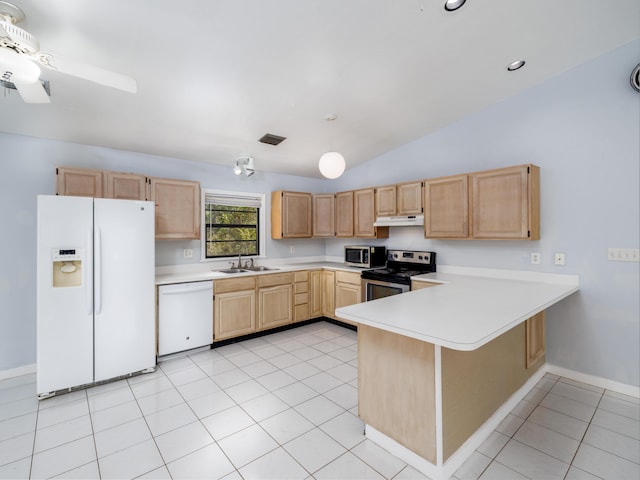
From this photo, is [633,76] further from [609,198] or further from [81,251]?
[81,251]

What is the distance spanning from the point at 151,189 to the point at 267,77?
1.91 meters

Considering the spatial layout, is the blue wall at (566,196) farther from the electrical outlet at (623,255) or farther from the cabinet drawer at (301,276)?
the cabinet drawer at (301,276)

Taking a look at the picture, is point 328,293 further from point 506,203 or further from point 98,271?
point 98,271

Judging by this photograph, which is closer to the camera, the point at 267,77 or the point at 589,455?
the point at 589,455

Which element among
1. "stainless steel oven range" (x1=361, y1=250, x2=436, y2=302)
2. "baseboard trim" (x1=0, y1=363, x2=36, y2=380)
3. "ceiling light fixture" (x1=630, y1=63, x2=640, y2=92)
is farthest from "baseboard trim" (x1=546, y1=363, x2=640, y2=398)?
"baseboard trim" (x1=0, y1=363, x2=36, y2=380)

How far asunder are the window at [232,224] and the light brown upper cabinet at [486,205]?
2562mm

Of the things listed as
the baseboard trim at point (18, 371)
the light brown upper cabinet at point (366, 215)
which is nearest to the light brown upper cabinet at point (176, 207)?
the baseboard trim at point (18, 371)

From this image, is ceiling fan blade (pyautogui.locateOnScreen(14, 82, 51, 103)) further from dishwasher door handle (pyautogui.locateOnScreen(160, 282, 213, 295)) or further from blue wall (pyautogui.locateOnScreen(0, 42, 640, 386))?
dishwasher door handle (pyautogui.locateOnScreen(160, 282, 213, 295))

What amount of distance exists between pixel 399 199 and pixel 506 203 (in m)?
1.32

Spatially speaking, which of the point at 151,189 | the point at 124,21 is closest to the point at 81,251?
the point at 151,189

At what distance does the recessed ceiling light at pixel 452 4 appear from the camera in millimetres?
1931

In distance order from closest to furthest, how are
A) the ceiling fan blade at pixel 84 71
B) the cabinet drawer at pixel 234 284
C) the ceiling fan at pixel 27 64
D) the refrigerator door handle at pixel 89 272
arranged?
the ceiling fan at pixel 27 64 → the ceiling fan blade at pixel 84 71 → the refrigerator door handle at pixel 89 272 → the cabinet drawer at pixel 234 284

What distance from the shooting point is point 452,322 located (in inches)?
64.6

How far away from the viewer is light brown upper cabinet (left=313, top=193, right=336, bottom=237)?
16.3ft
